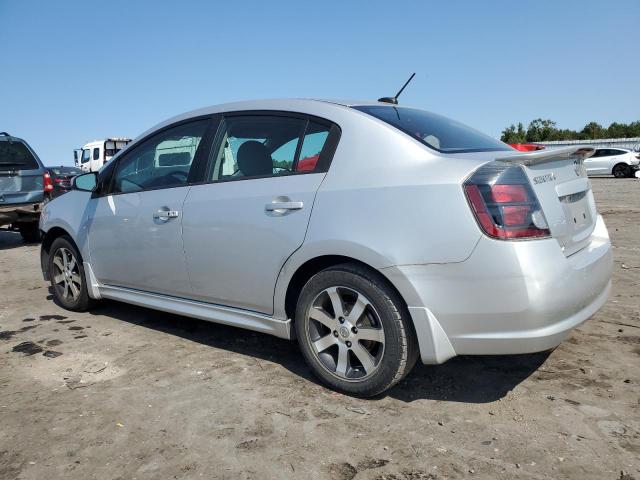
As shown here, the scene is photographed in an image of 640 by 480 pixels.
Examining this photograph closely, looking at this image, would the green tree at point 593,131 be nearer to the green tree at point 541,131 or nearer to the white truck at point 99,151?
the green tree at point 541,131

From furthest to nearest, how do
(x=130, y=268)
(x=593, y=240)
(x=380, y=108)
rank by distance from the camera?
1. (x=130, y=268)
2. (x=380, y=108)
3. (x=593, y=240)

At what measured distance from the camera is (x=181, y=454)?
2553 mm

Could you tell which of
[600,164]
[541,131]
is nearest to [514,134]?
[541,131]

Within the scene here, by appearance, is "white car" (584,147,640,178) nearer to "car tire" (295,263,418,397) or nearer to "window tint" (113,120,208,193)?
"window tint" (113,120,208,193)

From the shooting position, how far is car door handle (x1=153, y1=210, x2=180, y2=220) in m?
3.80

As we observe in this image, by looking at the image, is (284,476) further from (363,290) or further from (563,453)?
(563,453)

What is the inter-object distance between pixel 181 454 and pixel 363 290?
3.90 ft

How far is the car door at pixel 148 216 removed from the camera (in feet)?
12.7

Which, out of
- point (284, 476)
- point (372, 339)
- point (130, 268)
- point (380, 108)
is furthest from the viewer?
point (130, 268)

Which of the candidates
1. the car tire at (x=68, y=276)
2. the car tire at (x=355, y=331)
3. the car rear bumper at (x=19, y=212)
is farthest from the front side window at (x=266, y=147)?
the car rear bumper at (x=19, y=212)

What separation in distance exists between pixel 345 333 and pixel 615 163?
27319 mm

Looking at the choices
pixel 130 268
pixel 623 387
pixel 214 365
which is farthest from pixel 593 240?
pixel 130 268

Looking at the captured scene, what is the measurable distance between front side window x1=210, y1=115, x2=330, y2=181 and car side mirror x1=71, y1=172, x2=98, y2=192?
4.98 feet

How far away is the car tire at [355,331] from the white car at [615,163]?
25516 millimetres
